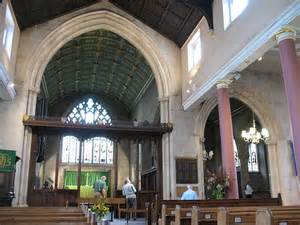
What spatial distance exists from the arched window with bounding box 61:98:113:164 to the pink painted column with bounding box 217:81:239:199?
1414 centimetres

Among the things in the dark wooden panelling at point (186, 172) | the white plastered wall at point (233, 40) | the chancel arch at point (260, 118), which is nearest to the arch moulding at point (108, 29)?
the white plastered wall at point (233, 40)

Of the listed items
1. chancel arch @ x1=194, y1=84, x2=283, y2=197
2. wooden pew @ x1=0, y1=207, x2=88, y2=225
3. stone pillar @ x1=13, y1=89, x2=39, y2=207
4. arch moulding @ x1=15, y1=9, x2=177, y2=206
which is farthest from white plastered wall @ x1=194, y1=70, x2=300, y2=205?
→ wooden pew @ x1=0, y1=207, x2=88, y2=225

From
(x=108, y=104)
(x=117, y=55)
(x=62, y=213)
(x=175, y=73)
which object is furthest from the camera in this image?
(x=108, y=104)

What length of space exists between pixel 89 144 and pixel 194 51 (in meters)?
13.2

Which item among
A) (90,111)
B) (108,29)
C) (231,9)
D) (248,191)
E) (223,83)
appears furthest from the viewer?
(90,111)

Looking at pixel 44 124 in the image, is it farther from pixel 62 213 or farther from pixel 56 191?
pixel 62 213

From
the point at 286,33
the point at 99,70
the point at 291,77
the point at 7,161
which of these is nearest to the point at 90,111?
the point at 99,70

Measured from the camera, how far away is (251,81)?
13859 millimetres

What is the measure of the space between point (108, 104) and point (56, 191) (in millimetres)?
13025

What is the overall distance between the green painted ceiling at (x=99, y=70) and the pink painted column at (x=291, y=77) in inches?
382

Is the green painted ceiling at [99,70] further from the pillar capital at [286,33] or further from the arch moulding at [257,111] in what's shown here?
the pillar capital at [286,33]

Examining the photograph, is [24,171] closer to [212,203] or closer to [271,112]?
[212,203]

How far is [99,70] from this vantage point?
20656mm

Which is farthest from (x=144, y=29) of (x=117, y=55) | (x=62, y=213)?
(x=62, y=213)
